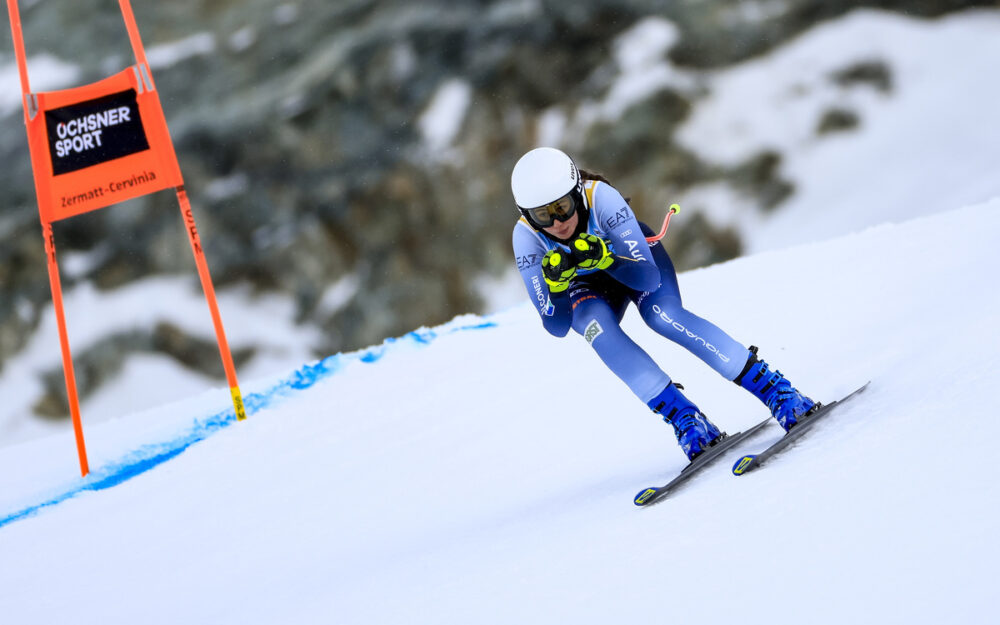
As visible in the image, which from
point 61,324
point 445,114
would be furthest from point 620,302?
point 445,114

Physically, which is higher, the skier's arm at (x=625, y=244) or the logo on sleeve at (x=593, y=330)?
the skier's arm at (x=625, y=244)

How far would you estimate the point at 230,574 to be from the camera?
137 inches

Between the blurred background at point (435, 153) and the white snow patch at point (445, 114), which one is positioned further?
the white snow patch at point (445, 114)

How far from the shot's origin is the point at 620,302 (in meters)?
3.35

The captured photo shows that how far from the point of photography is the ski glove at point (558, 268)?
2.92 m

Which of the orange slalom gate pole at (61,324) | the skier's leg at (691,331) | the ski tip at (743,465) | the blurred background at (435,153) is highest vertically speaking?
the blurred background at (435,153)

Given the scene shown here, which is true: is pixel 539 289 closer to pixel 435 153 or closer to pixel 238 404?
pixel 238 404

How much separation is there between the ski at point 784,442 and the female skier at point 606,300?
2.8 inches

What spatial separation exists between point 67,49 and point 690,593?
20.8 m

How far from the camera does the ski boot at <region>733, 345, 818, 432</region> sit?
114 inches

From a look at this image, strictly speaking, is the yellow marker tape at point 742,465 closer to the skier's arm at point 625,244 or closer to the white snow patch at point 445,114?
the skier's arm at point 625,244

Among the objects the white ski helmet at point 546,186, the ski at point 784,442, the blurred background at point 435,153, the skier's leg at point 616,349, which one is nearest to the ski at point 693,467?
the ski at point 784,442

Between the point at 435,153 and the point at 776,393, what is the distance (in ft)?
48.0

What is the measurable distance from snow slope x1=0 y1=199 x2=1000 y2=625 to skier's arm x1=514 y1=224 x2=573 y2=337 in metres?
0.68
